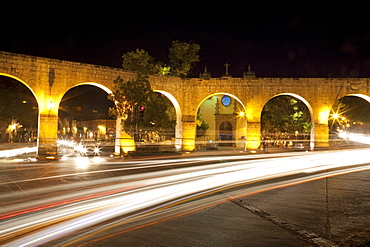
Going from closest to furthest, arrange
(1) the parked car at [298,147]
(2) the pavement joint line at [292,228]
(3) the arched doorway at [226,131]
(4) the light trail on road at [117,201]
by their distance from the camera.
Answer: (2) the pavement joint line at [292,228]
(4) the light trail on road at [117,201]
(1) the parked car at [298,147]
(3) the arched doorway at [226,131]

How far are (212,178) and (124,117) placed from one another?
10.3m

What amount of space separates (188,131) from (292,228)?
18.0 metres

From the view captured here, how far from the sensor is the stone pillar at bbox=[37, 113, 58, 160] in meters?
16.1

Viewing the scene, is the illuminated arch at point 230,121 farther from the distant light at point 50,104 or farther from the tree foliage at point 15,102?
the distant light at point 50,104

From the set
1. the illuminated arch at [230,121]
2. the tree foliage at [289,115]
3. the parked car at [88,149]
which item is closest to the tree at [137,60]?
the parked car at [88,149]

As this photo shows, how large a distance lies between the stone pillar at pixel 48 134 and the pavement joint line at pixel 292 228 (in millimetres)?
13371

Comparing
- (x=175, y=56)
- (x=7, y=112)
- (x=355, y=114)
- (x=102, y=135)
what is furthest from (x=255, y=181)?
(x=102, y=135)

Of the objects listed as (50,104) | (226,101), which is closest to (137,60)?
(50,104)

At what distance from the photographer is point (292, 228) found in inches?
163

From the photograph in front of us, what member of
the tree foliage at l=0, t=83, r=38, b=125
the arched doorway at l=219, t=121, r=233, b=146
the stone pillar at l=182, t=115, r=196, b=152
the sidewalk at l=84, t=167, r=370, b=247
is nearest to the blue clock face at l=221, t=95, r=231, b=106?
the arched doorway at l=219, t=121, r=233, b=146

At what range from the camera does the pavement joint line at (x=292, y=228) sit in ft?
11.8

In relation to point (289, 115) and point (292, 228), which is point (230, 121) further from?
point (292, 228)

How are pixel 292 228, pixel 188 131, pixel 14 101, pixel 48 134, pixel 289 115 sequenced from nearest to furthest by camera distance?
1. pixel 292 228
2. pixel 48 134
3. pixel 188 131
4. pixel 14 101
5. pixel 289 115

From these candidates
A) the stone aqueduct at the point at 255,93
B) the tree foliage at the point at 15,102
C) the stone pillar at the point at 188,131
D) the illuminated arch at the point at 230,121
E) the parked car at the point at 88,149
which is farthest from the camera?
the illuminated arch at the point at 230,121
